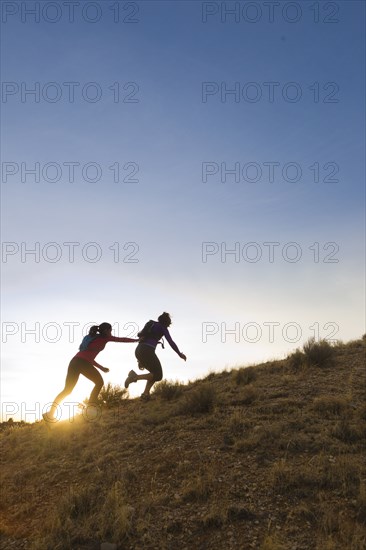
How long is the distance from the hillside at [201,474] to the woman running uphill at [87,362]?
0.79 meters

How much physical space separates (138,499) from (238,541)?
1654 mm

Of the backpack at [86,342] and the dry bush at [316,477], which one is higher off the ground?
the backpack at [86,342]

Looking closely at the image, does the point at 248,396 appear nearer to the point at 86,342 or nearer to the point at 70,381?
the point at 86,342

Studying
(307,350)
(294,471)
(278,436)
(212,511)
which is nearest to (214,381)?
(307,350)

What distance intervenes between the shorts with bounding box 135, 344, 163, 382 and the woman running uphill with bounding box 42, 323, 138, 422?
1.22m

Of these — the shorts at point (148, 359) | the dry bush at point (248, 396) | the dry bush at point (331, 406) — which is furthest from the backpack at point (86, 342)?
the dry bush at point (331, 406)

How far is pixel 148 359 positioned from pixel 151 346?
313mm

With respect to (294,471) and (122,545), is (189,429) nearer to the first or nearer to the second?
(294,471)

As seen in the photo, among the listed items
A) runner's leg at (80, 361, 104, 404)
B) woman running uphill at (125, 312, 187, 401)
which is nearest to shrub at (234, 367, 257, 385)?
woman running uphill at (125, 312, 187, 401)

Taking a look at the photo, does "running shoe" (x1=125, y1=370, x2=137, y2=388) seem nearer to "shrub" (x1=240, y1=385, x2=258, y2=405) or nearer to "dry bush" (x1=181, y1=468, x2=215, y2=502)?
"shrub" (x1=240, y1=385, x2=258, y2=405)

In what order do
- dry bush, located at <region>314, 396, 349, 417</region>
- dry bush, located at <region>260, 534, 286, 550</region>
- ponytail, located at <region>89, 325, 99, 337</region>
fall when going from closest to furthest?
dry bush, located at <region>260, 534, 286, 550</region> → dry bush, located at <region>314, 396, 349, 417</region> → ponytail, located at <region>89, 325, 99, 337</region>

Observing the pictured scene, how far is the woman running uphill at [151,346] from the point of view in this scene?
1177 centimetres

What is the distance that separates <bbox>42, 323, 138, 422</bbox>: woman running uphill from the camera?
10.6m

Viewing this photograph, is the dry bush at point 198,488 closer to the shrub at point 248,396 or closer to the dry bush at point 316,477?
the dry bush at point 316,477
